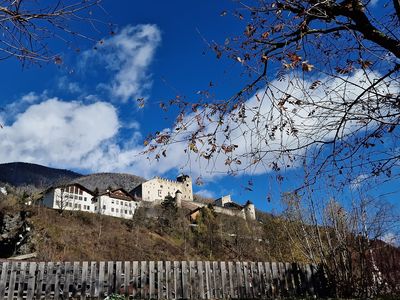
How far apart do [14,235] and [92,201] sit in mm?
43547

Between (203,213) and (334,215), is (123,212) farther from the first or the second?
(334,215)

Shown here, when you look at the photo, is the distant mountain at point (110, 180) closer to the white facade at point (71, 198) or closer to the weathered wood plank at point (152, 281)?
the white facade at point (71, 198)

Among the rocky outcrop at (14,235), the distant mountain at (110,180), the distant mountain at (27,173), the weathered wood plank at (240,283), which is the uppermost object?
the distant mountain at (27,173)

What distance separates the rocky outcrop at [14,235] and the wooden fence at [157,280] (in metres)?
25.1

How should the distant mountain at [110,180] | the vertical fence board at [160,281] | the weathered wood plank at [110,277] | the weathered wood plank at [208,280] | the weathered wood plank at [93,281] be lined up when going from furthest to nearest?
the distant mountain at [110,180] < the weathered wood plank at [208,280] < the vertical fence board at [160,281] < the weathered wood plank at [110,277] < the weathered wood plank at [93,281]

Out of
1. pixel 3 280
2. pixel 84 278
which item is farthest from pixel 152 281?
pixel 3 280

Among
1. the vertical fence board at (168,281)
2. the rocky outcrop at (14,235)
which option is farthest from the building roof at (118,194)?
the vertical fence board at (168,281)

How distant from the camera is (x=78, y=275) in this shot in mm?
11227

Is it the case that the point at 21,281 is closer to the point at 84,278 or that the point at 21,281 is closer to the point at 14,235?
the point at 84,278

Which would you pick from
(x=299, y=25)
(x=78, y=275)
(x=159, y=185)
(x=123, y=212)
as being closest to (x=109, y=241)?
(x=123, y=212)

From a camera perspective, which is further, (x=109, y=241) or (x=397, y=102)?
(x=109, y=241)

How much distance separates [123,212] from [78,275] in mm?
72070

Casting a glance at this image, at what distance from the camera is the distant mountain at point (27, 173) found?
151825mm

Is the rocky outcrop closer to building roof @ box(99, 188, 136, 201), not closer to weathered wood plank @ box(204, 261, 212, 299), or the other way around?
weathered wood plank @ box(204, 261, 212, 299)
